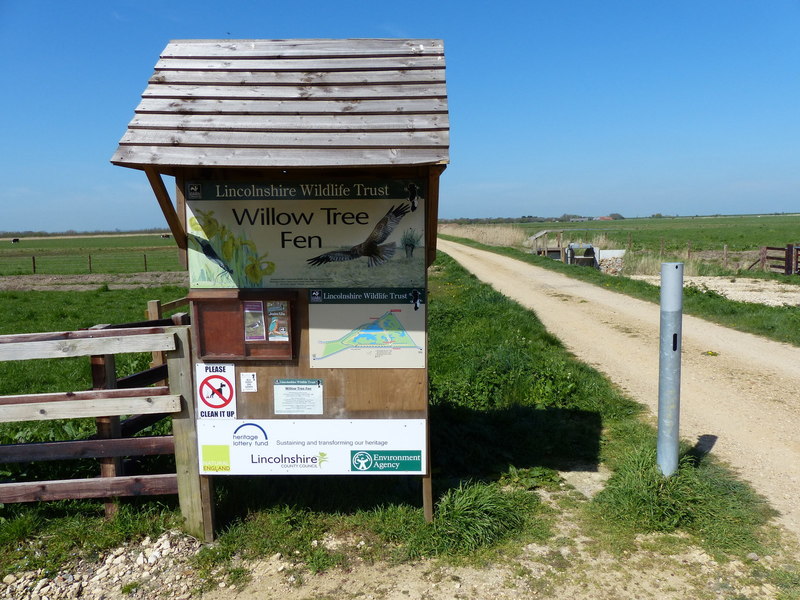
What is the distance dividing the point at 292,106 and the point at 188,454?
96.7 inches

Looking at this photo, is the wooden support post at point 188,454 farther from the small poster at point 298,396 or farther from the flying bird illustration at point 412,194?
the flying bird illustration at point 412,194

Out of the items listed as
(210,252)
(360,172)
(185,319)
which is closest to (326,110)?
(360,172)

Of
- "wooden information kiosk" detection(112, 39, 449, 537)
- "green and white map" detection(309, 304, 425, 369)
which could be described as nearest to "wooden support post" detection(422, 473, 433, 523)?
"wooden information kiosk" detection(112, 39, 449, 537)

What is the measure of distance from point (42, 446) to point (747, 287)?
66.9 ft

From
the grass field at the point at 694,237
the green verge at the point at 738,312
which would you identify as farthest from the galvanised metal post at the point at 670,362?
the grass field at the point at 694,237

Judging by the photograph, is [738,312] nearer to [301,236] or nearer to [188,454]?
[301,236]

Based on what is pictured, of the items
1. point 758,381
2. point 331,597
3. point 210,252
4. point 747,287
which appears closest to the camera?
point 331,597

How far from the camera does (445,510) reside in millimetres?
4355

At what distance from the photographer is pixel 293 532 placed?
4.29 metres

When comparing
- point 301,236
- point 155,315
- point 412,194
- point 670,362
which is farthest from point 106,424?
point 670,362

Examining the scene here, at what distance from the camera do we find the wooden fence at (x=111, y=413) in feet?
13.7

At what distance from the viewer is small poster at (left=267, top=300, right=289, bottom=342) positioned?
412cm

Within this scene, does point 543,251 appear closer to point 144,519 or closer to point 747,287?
point 747,287

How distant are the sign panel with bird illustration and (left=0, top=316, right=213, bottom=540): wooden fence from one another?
62 cm
